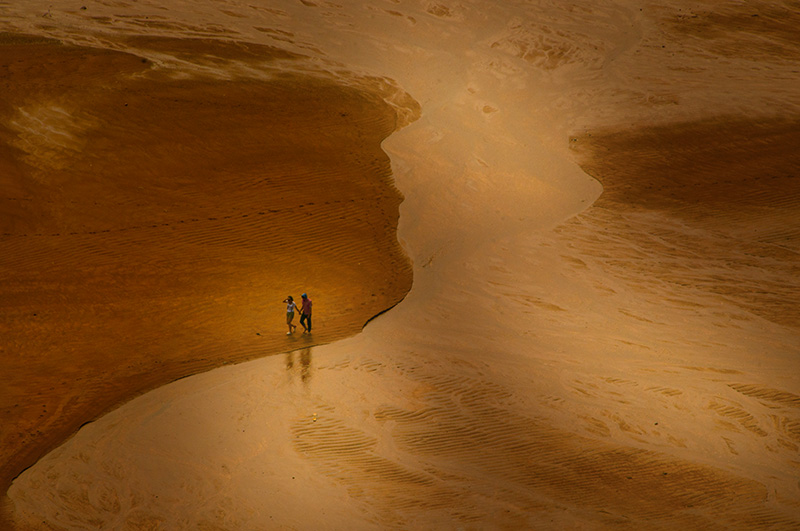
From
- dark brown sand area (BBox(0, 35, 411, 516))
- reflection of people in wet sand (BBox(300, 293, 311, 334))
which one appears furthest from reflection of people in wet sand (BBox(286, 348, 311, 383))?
reflection of people in wet sand (BBox(300, 293, 311, 334))

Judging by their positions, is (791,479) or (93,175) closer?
(791,479)

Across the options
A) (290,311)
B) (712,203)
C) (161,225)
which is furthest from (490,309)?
(712,203)

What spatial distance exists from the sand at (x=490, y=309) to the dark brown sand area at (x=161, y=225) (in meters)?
0.14

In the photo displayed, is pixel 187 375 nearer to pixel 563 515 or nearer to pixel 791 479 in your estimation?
pixel 563 515

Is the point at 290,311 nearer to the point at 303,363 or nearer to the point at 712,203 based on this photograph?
the point at 303,363

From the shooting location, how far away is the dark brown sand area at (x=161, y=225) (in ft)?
39.9

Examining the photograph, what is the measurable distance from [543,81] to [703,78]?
558 cm

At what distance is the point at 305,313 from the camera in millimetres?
12766

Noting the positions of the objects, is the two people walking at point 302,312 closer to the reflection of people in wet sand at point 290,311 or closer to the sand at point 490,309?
the reflection of people in wet sand at point 290,311

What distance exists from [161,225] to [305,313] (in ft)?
17.4

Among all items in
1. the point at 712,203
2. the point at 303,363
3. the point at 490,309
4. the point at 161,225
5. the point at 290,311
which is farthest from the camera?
the point at 712,203

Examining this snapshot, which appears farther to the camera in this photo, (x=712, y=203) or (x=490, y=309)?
(x=712, y=203)

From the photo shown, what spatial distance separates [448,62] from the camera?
2566cm

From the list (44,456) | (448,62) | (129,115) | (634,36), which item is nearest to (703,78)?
(634,36)
